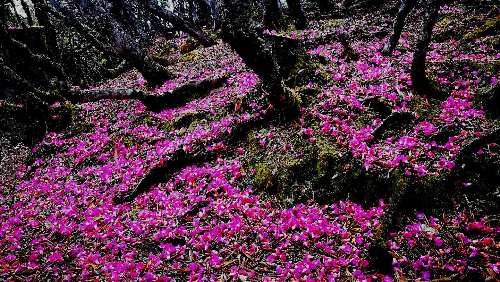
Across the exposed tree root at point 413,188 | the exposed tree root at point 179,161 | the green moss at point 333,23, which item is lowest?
the exposed tree root at point 413,188

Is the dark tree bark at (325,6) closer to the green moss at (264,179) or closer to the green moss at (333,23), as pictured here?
the green moss at (333,23)

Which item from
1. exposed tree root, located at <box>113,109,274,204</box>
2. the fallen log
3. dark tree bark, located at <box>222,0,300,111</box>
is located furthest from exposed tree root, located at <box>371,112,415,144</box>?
the fallen log

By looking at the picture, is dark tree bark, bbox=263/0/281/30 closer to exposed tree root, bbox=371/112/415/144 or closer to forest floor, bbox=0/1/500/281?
forest floor, bbox=0/1/500/281

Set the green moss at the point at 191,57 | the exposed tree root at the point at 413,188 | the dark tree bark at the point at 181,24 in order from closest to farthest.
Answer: the exposed tree root at the point at 413,188 < the green moss at the point at 191,57 < the dark tree bark at the point at 181,24

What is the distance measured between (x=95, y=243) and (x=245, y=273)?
328cm

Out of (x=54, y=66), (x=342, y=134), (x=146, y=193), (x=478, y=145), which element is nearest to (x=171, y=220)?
(x=146, y=193)

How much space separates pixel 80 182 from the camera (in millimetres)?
9133

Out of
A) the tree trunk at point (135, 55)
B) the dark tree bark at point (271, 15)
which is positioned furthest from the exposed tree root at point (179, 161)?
the dark tree bark at point (271, 15)

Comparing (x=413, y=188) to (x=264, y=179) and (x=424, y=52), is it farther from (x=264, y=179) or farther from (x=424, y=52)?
(x=424, y=52)

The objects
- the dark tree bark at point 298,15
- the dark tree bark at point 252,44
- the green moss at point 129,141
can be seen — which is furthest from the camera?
the dark tree bark at point 298,15

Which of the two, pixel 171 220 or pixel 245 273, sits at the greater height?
pixel 171 220

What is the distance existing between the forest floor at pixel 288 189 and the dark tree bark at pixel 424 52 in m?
0.30

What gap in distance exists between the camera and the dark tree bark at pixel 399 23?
8969mm

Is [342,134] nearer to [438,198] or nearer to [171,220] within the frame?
[438,198]
